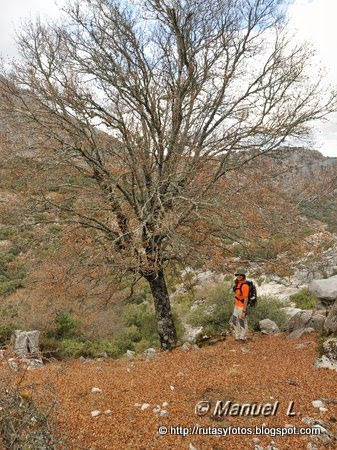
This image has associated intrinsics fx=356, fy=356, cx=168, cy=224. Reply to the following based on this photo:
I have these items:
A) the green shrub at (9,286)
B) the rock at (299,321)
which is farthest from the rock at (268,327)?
the green shrub at (9,286)

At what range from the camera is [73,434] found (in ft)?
12.3

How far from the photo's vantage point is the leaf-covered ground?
3668 millimetres

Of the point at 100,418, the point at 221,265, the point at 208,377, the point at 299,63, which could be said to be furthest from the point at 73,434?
the point at 299,63

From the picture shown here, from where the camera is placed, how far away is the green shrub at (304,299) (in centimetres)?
1703

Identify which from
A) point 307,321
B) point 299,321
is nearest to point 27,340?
point 299,321

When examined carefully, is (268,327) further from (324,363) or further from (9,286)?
(9,286)

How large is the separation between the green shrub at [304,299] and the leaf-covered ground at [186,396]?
10.3m

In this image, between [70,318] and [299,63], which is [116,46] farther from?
[70,318]

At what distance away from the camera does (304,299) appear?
17.7m

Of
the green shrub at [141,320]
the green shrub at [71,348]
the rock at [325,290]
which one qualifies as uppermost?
the rock at [325,290]

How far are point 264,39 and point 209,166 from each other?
3.40m

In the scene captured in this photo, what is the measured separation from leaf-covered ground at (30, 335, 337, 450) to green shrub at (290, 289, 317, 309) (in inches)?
404

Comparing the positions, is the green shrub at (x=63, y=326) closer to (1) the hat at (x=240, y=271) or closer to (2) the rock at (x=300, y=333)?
(1) the hat at (x=240, y=271)

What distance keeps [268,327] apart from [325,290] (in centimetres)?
256
